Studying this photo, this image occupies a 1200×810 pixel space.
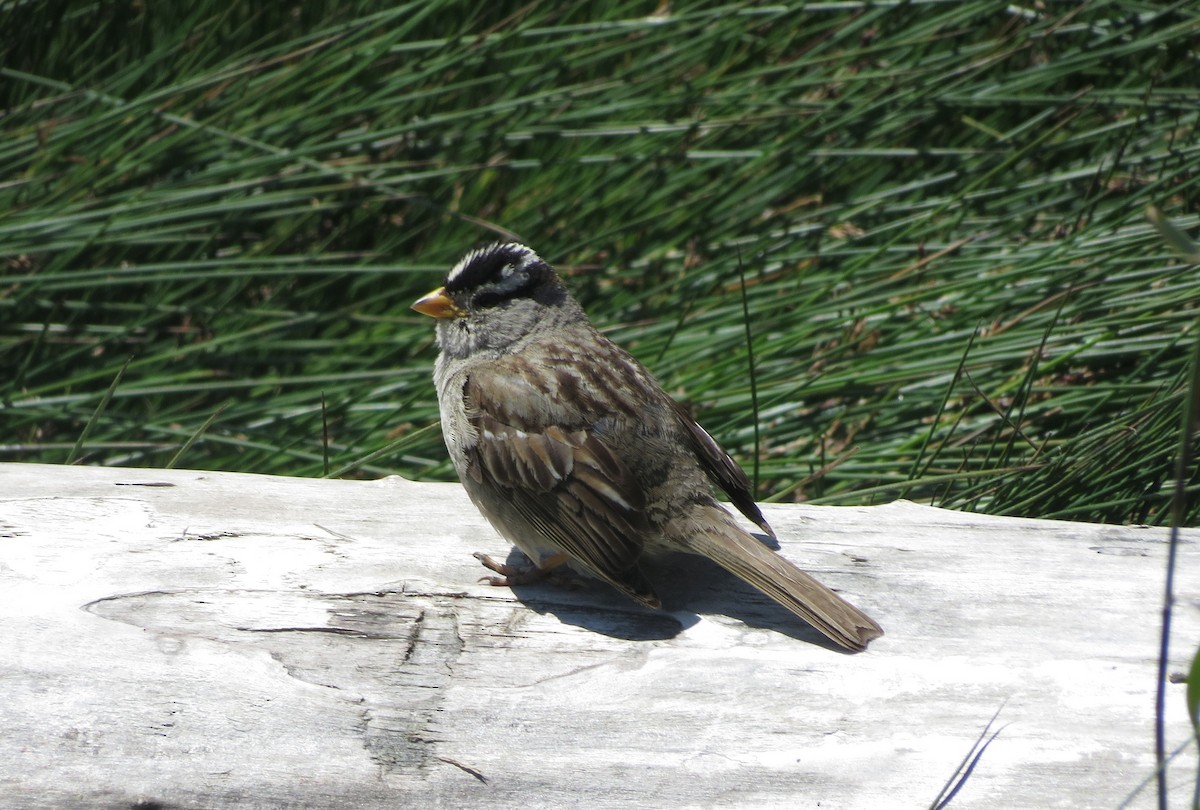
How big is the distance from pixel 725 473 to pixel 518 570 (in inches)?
19.2

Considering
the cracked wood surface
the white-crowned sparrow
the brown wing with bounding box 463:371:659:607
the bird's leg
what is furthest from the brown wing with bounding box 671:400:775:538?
the bird's leg

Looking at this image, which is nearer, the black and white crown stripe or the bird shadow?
the bird shadow

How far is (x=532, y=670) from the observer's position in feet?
6.30

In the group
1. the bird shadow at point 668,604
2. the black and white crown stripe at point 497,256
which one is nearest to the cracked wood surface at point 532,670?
the bird shadow at point 668,604

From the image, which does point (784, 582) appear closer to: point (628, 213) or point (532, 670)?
point (532, 670)

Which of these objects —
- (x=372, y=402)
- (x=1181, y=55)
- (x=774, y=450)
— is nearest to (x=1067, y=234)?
(x=1181, y=55)

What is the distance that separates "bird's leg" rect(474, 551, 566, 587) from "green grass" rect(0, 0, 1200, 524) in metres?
1.04

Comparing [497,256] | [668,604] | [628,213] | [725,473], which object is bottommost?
[668,604]

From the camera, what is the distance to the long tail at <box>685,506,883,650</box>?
1947 mm

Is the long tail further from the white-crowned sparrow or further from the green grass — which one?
the green grass

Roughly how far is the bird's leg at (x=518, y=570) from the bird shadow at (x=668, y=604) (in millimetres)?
13

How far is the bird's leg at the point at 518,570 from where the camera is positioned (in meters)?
2.22

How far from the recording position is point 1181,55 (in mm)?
4312

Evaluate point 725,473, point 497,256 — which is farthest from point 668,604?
point 497,256
